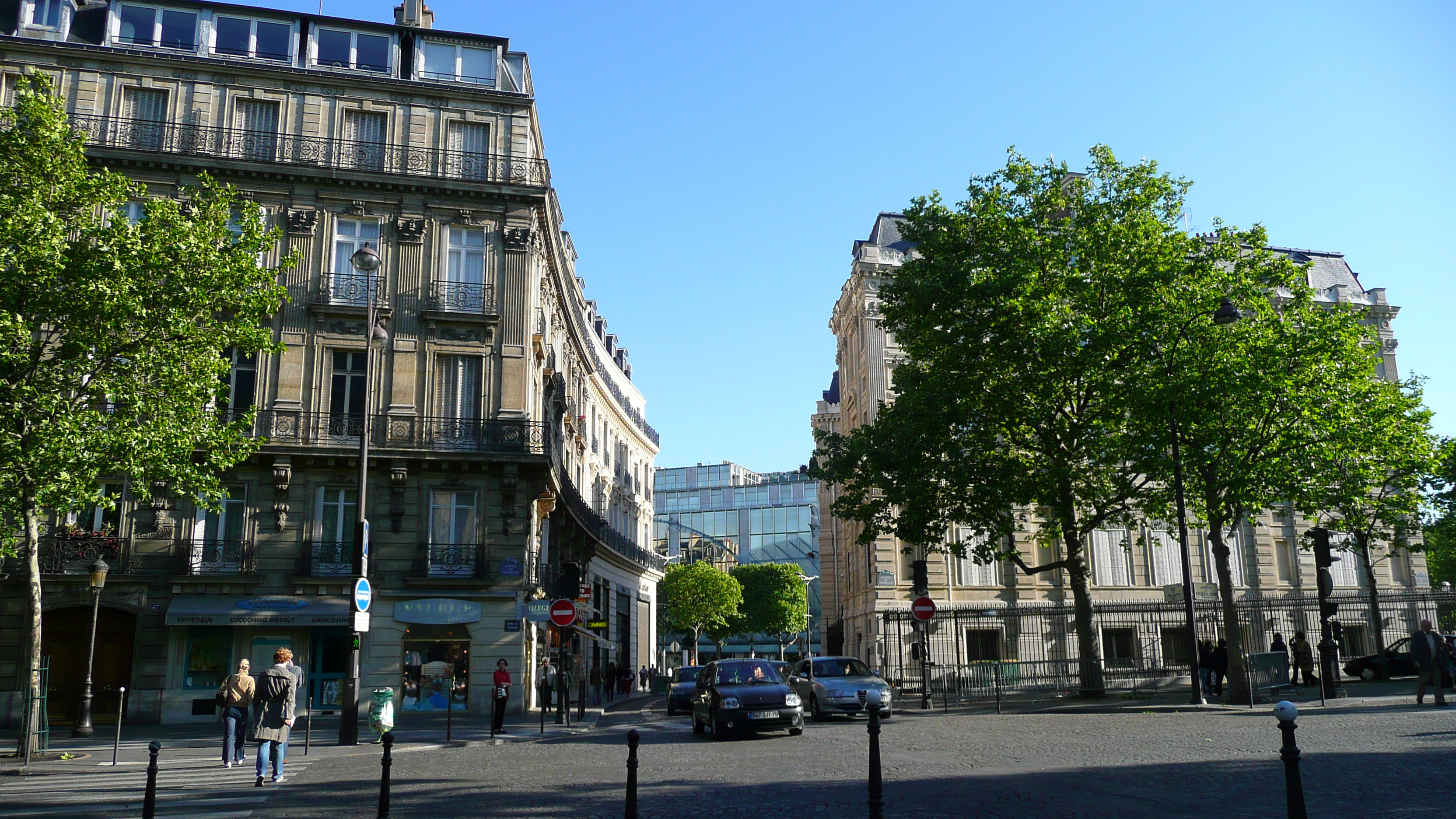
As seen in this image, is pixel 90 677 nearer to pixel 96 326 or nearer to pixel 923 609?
pixel 96 326

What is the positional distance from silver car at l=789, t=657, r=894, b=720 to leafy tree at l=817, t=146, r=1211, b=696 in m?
5.25

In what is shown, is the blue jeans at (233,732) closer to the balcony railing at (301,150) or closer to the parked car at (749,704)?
the parked car at (749,704)

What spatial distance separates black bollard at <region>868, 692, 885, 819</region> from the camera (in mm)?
7840

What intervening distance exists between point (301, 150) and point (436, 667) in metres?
14.2

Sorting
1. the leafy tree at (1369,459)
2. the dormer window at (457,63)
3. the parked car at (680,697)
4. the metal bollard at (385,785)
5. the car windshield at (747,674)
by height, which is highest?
the dormer window at (457,63)

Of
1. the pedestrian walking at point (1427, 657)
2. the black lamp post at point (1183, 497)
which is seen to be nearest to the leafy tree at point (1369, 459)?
the black lamp post at point (1183, 497)

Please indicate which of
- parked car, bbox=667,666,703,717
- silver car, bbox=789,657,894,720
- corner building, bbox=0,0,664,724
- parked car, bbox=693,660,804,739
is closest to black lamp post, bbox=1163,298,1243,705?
silver car, bbox=789,657,894,720

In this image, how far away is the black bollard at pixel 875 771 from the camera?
784 cm

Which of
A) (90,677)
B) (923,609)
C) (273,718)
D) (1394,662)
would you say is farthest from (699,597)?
(273,718)

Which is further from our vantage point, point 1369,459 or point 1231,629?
point 1369,459

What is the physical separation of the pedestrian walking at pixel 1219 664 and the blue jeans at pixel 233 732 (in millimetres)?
21384

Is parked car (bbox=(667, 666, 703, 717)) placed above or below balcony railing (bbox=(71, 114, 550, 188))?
below

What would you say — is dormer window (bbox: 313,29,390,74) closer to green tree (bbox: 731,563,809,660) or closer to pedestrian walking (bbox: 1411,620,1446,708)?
pedestrian walking (bbox: 1411,620,1446,708)

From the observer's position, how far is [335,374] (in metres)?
27.2
